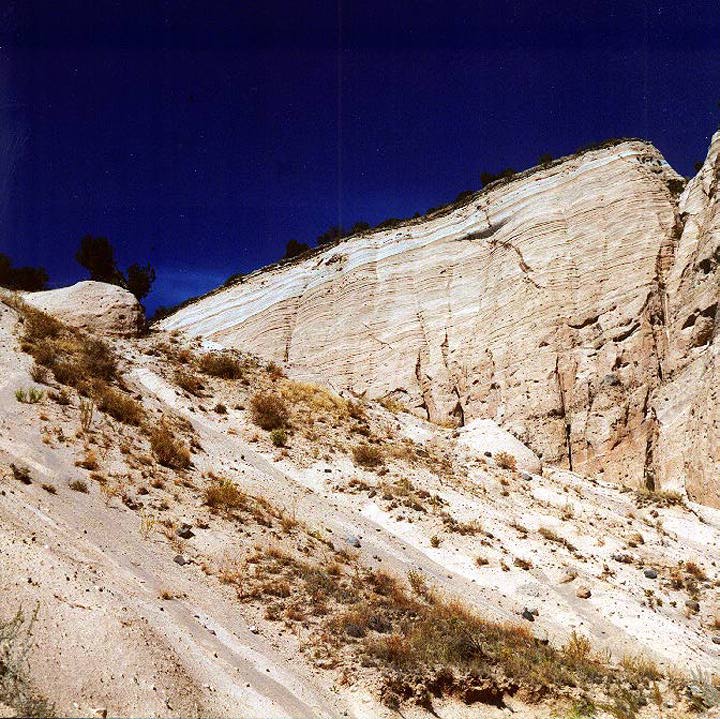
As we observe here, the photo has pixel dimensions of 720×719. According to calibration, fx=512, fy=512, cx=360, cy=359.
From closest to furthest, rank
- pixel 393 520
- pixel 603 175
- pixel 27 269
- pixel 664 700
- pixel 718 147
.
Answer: pixel 664 700, pixel 393 520, pixel 718 147, pixel 603 175, pixel 27 269

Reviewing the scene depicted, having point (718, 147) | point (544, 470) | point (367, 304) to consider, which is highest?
point (718, 147)

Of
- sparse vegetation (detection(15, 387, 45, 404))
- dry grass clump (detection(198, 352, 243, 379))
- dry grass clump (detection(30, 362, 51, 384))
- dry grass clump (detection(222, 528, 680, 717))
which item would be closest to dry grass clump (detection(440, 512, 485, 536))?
dry grass clump (detection(222, 528, 680, 717))

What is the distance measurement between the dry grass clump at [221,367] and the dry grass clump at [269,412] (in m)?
1.69

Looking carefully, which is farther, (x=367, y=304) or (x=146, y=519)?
(x=367, y=304)

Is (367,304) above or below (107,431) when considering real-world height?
above

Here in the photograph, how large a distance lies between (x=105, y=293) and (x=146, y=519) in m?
13.2

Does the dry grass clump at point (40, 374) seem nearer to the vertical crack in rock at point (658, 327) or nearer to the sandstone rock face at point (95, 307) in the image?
the sandstone rock face at point (95, 307)

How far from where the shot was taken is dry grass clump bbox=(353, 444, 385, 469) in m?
12.6

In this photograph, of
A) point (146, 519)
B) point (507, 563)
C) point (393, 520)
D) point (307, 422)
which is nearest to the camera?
point (146, 519)

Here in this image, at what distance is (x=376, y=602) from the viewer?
720cm

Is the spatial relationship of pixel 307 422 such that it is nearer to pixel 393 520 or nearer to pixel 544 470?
pixel 393 520

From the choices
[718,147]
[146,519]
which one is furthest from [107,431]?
[718,147]

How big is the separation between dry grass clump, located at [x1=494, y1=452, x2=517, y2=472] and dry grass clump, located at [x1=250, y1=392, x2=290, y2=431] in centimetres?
599

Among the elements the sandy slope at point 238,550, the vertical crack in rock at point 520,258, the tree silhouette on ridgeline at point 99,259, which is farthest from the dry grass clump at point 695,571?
the tree silhouette on ridgeline at point 99,259
